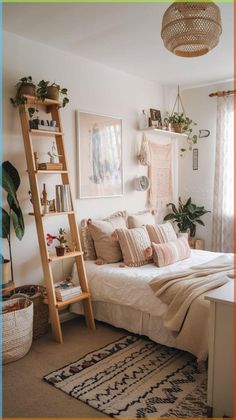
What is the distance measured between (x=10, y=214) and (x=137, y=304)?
1.26 metres

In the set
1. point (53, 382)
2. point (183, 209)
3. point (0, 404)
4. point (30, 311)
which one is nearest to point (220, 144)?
point (183, 209)

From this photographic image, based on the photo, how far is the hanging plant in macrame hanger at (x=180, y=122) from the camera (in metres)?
4.39

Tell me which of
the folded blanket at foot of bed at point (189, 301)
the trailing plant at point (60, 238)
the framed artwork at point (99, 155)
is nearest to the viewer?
the folded blanket at foot of bed at point (189, 301)

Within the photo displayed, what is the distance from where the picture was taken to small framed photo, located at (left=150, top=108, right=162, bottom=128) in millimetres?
4090

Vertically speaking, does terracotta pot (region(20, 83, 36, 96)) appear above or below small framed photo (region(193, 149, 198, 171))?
above

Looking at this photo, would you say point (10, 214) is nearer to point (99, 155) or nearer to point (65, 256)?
point (65, 256)

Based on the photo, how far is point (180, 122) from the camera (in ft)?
14.4

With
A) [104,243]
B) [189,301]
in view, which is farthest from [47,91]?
[189,301]

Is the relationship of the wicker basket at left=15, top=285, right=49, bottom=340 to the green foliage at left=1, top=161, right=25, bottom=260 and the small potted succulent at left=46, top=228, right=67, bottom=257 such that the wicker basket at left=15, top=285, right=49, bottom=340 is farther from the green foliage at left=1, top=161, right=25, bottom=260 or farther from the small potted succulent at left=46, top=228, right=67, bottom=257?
the green foliage at left=1, top=161, right=25, bottom=260

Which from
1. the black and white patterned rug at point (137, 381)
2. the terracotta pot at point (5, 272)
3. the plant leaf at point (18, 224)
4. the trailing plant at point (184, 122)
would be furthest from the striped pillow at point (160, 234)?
the trailing plant at point (184, 122)

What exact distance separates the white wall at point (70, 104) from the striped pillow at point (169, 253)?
32.8 inches

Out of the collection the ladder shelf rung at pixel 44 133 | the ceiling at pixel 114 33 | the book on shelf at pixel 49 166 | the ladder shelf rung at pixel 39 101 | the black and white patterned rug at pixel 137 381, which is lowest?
the black and white patterned rug at pixel 137 381

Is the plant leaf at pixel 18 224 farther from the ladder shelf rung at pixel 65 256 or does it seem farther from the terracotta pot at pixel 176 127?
the terracotta pot at pixel 176 127

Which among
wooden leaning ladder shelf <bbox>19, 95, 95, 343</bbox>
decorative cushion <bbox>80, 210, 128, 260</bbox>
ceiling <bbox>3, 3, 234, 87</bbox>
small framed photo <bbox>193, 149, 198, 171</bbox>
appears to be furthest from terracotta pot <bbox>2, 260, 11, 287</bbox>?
small framed photo <bbox>193, 149, 198, 171</bbox>
